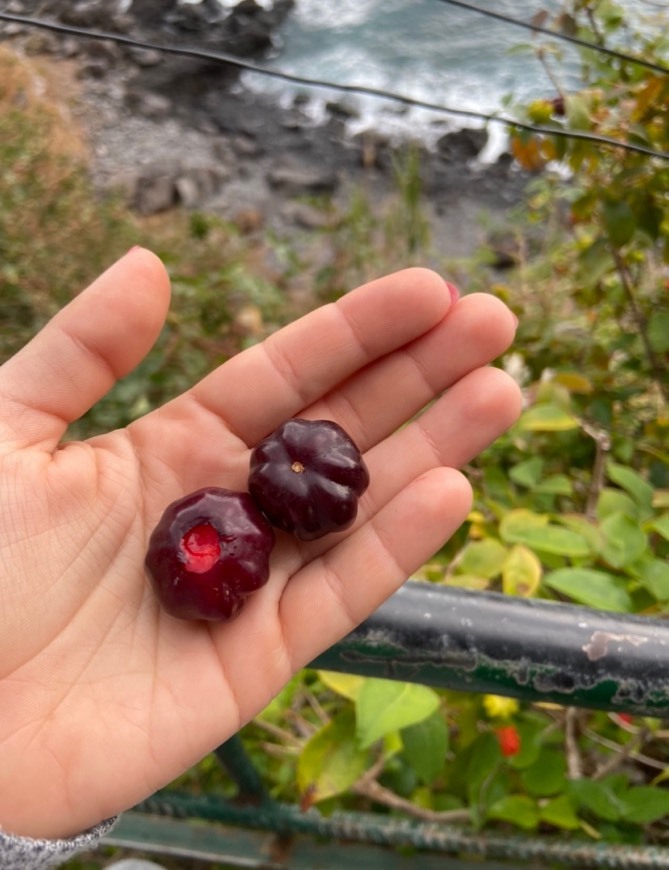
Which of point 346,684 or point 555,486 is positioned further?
point 555,486

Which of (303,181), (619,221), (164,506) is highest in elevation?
(619,221)

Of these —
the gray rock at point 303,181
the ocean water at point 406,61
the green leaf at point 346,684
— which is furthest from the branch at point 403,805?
the ocean water at point 406,61

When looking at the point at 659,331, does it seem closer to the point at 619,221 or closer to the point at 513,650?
the point at 619,221

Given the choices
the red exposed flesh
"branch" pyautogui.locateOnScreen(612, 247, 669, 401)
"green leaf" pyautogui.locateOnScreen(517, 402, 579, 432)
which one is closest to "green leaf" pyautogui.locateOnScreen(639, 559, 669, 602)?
"green leaf" pyautogui.locateOnScreen(517, 402, 579, 432)

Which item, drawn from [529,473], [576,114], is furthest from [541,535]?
[576,114]

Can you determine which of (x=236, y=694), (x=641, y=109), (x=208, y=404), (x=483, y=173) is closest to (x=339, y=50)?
(x=483, y=173)

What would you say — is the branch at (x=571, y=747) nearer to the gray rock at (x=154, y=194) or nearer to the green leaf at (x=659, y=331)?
the green leaf at (x=659, y=331)

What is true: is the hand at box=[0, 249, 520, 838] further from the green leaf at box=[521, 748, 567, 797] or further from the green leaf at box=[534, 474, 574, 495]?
the green leaf at box=[521, 748, 567, 797]

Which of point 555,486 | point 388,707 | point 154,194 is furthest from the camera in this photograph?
point 154,194
